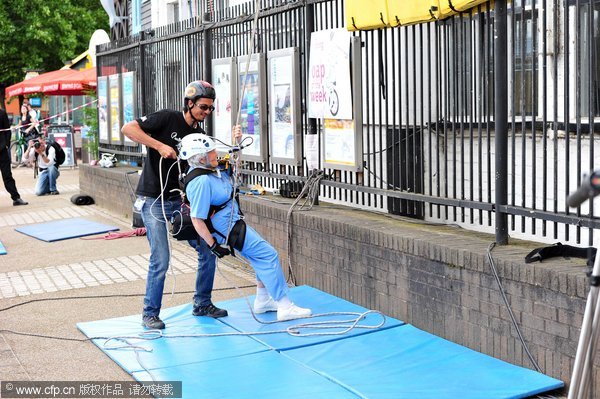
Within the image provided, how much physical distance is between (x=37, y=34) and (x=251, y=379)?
3784 cm

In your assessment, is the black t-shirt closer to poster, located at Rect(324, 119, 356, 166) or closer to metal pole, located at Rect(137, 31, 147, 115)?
poster, located at Rect(324, 119, 356, 166)

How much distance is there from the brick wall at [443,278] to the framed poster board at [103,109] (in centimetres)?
867

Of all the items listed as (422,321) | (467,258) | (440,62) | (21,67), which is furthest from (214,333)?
(21,67)

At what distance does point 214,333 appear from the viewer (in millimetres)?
7242

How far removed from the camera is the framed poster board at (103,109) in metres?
17.3

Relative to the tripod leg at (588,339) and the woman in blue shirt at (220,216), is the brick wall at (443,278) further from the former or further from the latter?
the tripod leg at (588,339)

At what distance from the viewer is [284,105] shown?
384 inches

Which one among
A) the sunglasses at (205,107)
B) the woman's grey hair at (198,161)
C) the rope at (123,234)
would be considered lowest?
the rope at (123,234)

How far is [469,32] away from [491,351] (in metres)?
2.45

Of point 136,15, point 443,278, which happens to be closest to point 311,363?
point 443,278

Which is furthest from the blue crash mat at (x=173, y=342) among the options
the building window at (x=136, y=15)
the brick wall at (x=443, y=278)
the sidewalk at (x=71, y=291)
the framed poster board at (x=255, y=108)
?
the building window at (x=136, y=15)

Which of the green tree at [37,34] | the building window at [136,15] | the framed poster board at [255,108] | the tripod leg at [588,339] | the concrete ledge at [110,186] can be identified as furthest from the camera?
the green tree at [37,34]

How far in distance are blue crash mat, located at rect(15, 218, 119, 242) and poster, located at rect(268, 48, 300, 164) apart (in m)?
4.21

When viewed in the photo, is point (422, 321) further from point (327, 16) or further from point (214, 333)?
point (327, 16)
